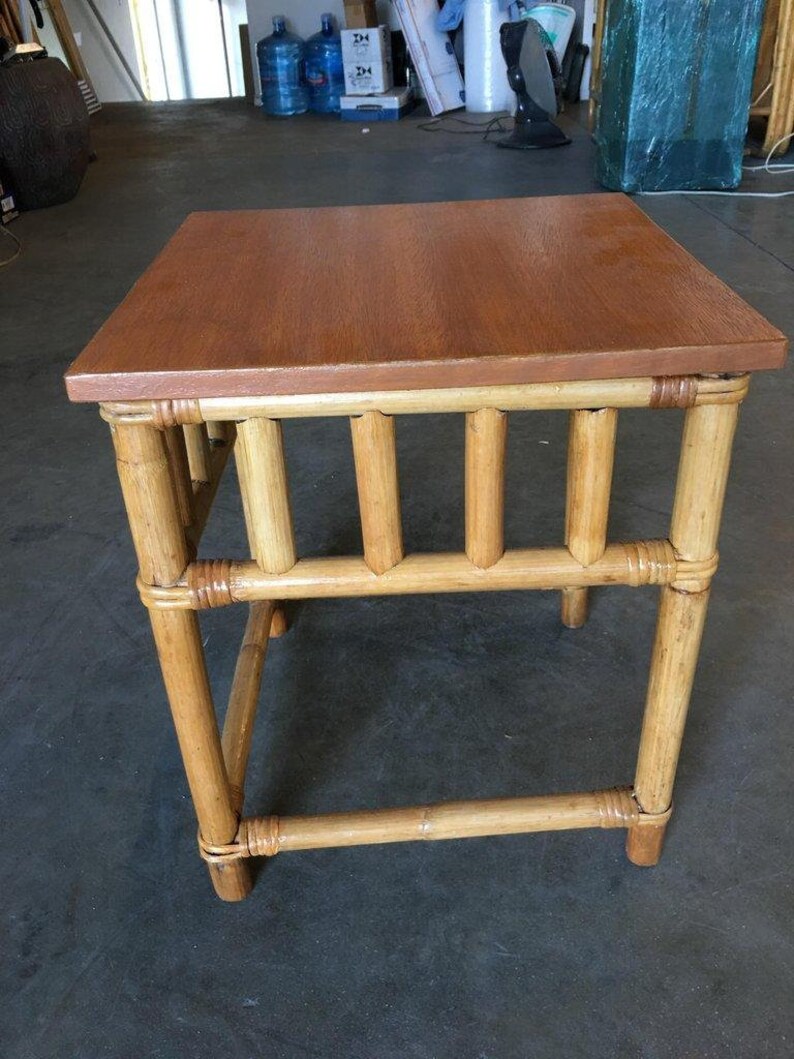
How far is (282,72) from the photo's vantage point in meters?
6.29

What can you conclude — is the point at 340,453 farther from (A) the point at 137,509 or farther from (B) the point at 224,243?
(A) the point at 137,509

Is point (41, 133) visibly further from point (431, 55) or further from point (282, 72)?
point (431, 55)

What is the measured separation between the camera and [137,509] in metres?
0.86

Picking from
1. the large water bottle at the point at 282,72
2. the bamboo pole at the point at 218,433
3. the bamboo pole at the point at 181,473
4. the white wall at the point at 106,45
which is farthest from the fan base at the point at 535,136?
the white wall at the point at 106,45

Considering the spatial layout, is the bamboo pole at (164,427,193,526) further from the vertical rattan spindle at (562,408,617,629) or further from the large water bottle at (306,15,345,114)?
the large water bottle at (306,15,345,114)

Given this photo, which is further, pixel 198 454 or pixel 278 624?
pixel 278 624

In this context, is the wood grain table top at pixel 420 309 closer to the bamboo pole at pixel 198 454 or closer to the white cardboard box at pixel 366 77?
the bamboo pole at pixel 198 454

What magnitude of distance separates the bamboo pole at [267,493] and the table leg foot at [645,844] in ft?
1.73

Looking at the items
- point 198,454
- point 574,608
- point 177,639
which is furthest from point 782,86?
point 177,639

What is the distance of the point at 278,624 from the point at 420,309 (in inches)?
29.8

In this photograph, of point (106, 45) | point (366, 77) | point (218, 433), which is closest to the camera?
point (218, 433)

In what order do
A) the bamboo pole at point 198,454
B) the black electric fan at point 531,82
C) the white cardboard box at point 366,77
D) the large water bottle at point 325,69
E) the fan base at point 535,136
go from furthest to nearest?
the large water bottle at point 325,69
the white cardboard box at point 366,77
the fan base at point 535,136
the black electric fan at point 531,82
the bamboo pole at point 198,454

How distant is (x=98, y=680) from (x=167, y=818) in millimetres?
326

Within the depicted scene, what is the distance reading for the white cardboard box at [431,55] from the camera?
5.63 metres
